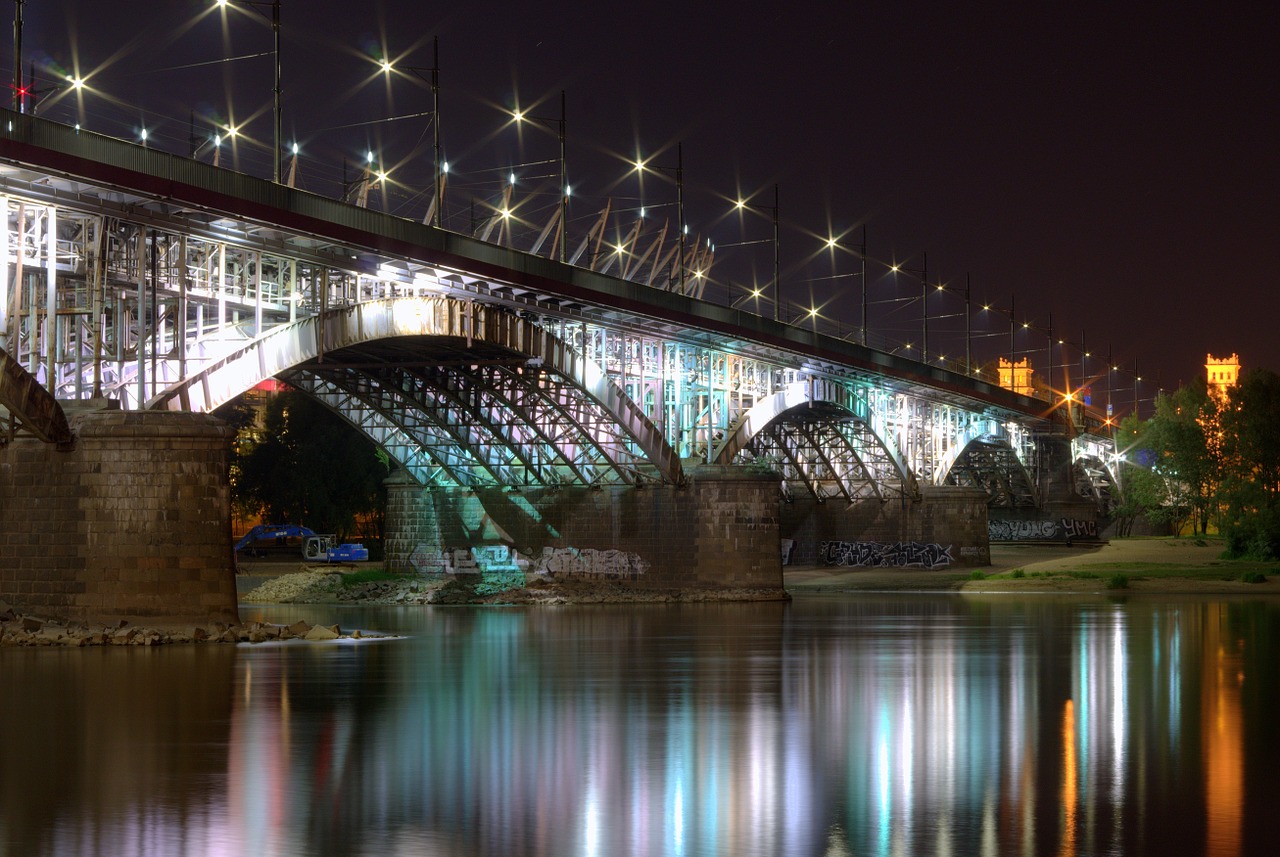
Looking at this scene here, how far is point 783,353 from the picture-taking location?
77375 mm

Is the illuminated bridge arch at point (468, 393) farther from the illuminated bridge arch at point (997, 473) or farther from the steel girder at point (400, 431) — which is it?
the illuminated bridge arch at point (997, 473)

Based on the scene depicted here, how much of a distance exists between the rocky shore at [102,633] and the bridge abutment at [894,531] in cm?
6301

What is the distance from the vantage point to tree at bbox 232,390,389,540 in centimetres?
9906

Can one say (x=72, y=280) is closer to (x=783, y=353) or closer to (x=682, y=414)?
(x=682, y=414)

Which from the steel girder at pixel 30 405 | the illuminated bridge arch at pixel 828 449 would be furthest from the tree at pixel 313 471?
the steel girder at pixel 30 405

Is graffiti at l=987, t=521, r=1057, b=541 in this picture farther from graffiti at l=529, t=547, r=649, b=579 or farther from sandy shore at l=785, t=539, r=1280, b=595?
graffiti at l=529, t=547, r=649, b=579

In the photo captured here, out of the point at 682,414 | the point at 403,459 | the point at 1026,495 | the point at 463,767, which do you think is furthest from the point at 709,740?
the point at 1026,495

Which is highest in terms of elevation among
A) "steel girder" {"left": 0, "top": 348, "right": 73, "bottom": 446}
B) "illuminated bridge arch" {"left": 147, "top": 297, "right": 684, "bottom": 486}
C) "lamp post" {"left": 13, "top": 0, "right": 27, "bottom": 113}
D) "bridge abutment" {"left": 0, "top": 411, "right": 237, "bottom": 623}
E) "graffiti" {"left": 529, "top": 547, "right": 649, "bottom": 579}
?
"lamp post" {"left": 13, "top": 0, "right": 27, "bottom": 113}

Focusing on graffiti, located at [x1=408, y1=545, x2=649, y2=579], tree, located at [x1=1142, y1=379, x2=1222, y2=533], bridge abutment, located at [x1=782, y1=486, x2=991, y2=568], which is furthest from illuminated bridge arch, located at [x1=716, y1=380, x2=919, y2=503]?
tree, located at [x1=1142, y1=379, x2=1222, y2=533]

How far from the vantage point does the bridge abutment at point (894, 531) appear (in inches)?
3861

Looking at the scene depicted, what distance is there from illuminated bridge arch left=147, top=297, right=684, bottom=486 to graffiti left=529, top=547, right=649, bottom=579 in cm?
295

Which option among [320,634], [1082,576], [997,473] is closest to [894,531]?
[1082,576]

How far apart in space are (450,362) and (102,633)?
2461 centimetres

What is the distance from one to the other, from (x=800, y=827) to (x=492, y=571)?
195ft
